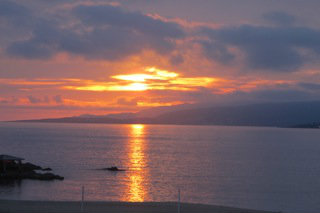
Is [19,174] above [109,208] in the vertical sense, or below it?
below

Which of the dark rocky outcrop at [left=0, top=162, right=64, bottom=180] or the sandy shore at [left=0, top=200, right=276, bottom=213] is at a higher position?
the sandy shore at [left=0, top=200, right=276, bottom=213]

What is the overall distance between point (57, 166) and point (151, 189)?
82.6 ft

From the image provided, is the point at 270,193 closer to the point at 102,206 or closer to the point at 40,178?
the point at 102,206

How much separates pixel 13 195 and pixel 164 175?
70.9 feet

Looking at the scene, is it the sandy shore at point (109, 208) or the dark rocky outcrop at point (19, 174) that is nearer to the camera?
the sandy shore at point (109, 208)

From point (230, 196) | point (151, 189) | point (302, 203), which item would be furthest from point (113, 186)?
point (302, 203)

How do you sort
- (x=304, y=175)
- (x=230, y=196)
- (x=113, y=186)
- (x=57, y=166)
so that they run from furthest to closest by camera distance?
(x=57, y=166), (x=304, y=175), (x=113, y=186), (x=230, y=196)

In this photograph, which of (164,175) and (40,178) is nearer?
(40,178)

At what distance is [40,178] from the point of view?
45344mm

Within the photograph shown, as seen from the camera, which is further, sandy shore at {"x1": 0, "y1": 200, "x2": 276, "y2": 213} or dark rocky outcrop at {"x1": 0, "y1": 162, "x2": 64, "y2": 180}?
dark rocky outcrop at {"x1": 0, "y1": 162, "x2": 64, "y2": 180}

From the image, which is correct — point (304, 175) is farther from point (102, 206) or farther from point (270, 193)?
point (102, 206)

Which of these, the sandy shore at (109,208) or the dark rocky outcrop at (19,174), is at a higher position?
the sandy shore at (109,208)

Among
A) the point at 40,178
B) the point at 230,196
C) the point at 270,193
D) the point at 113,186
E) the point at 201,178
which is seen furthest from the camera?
the point at 201,178

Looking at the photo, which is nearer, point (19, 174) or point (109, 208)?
point (109, 208)
